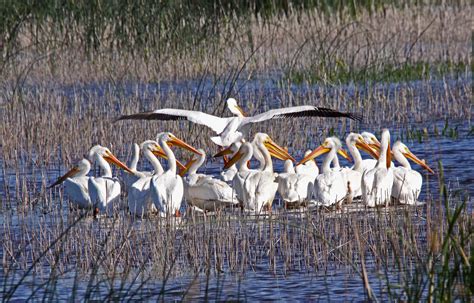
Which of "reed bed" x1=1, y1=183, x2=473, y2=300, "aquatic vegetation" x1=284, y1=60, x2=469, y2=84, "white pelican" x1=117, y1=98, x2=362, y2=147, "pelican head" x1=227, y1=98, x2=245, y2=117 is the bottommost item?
"reed bed" x1=1, y1=183, x2=473, y2=300

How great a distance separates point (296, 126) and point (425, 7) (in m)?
10.3

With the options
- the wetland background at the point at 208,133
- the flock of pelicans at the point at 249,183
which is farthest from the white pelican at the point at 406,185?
the wetland background at the point at 208,133

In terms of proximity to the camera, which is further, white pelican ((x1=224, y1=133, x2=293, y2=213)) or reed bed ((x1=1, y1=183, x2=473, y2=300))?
white pelican ((x1=224, y1=133, x2=293, y2=213))

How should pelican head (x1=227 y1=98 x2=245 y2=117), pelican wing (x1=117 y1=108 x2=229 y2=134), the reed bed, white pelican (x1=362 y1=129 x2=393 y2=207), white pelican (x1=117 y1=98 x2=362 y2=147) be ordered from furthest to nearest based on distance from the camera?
pelican head (x1=227 y1=98 x2=245 y2=117) → pelican wing (x1=117 y1=108 x2=229 y2=134) → white pelican (x1=117 y1=98 x2=362 y2=147) → white pelican (x1=362 y1=129 x2=393 y2=207) → the reed bed

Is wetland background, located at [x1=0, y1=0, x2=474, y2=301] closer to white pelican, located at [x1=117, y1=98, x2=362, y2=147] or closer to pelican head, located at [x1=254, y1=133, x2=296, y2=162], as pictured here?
white pelican, located at [x1=117, y1=98, x2=362, y2=147]

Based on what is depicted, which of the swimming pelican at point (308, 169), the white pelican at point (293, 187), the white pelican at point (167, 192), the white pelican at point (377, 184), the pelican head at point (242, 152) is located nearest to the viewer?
the white pelican at point (167, 192)

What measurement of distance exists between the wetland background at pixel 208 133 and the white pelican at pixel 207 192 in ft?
2.12

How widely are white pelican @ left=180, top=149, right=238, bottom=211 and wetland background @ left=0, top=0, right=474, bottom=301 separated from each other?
65 centimetres

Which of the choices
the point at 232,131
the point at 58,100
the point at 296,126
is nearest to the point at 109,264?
the point at 232,131

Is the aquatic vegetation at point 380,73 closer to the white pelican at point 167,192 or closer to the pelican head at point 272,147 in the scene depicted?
the pelican head at point 272,147

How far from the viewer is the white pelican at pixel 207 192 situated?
27.8 feet

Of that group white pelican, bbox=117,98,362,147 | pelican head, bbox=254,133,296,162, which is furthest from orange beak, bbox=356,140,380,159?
pelican head, bbox=254,133,296,162

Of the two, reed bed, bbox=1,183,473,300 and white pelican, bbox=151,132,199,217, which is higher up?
white pelican, bbox=151,132,199,217

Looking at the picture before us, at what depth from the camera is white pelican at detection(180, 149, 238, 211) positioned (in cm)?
848
